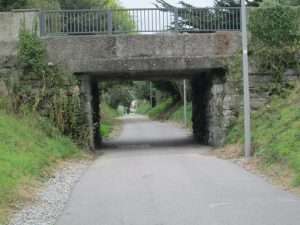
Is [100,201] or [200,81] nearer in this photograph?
[100,201]

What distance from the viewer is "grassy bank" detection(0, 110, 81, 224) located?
10.4 m

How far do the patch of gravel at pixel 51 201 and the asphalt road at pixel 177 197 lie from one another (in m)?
0.20

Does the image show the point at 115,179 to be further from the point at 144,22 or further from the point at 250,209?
the point at 144,22

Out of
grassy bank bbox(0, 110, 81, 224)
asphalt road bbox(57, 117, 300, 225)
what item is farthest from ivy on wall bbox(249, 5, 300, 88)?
grassy bank bbox(0, 110, 81, 224)

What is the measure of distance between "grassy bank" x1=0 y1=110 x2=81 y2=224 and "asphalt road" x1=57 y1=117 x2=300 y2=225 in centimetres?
98

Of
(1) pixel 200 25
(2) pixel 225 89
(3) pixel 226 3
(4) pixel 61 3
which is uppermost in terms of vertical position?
(4) pixel 61 3

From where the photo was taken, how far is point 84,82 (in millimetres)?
19828

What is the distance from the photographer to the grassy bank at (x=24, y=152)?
10.4m

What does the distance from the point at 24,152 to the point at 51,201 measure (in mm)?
3837

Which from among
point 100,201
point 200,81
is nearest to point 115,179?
point 100,201

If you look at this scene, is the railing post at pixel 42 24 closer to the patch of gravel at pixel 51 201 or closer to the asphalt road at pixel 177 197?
the asphalt road at pixel 177 197

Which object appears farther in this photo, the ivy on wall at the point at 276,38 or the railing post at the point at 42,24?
the railing post at the point at 42,24

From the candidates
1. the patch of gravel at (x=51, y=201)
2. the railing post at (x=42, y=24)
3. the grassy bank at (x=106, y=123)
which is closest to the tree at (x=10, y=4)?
the grassy bank at (x=106, y=123)

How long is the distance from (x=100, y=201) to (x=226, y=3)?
1912 cm
